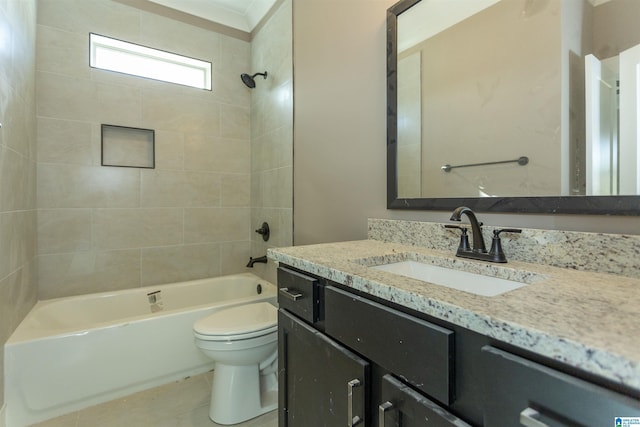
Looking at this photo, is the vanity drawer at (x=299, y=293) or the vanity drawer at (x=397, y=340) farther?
the vanity drawer at (x=299, y=293)

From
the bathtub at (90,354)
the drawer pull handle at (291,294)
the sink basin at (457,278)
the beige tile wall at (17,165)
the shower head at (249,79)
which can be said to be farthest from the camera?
the shower head at (249,79)

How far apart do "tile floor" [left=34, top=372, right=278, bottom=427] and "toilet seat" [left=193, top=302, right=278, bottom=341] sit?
0.46 m

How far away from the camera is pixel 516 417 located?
0.43 metres

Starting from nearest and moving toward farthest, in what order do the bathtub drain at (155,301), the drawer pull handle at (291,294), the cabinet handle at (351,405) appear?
the cabinet handle at (351,405) → the drawer pull handle at (291,294) → the bathtub drain at (155,301)

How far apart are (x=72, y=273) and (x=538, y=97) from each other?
278cm

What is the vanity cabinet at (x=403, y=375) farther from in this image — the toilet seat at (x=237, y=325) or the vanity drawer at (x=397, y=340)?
Result: the toilet seat at (x=237, y=325)

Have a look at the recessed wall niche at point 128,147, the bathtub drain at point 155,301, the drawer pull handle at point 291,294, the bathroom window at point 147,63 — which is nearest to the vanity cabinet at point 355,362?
the drawer pull handle at point 291,294

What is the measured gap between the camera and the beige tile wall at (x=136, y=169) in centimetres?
202

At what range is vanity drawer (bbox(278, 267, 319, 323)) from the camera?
90cm

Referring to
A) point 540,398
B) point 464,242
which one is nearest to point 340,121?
point 464,242

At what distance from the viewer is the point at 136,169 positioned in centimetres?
229

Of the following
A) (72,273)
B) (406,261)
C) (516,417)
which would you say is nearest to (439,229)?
(406,261)

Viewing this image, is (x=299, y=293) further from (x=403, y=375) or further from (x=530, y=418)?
(x=530, y=418)

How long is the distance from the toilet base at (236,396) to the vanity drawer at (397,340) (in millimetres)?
1032
